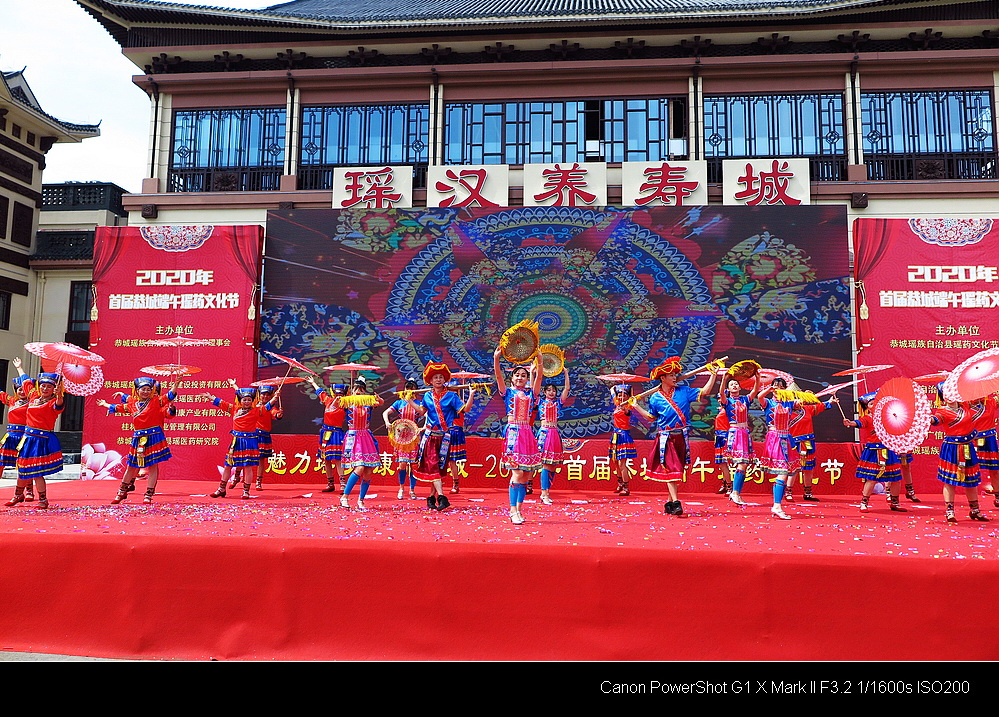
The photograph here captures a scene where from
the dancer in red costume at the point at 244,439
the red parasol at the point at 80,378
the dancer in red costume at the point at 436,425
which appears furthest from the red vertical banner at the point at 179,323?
the dancer in red costume at the point at 436,425

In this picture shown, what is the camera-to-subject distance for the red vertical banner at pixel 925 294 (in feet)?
31.9

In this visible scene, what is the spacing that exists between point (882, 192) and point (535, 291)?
6.89m

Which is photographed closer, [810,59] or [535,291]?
[535,291]

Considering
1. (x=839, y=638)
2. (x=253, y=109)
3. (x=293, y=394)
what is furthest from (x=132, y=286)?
(x=839, y=638)

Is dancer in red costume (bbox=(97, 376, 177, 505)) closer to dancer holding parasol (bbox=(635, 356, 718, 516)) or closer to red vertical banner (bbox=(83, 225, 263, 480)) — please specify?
red vertical banner (bbox=(83, 225, 263, 480))

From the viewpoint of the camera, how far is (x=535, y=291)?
1049cm

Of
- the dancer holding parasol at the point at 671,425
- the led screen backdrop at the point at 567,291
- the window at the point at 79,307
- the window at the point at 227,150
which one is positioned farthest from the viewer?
the window at the point at 79,307

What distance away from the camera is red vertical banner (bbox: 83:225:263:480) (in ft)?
34.0

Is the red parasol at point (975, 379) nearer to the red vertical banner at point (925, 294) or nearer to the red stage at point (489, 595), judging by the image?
the red stage at point (489, 595)

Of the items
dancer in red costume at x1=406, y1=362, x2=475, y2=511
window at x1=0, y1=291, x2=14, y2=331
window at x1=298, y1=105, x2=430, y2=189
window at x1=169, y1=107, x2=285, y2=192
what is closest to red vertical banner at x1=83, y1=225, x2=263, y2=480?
window at x1=169, y1=107, x2=285, y2=192

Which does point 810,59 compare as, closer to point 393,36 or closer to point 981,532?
point 393,36

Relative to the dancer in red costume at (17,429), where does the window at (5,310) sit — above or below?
above

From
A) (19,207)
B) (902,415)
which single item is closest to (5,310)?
(19,207)

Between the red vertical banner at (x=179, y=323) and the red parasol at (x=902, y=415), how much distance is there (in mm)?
8310
